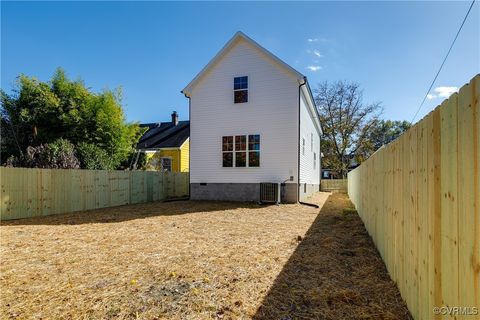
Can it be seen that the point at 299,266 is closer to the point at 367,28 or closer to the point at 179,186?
the point at 367,28

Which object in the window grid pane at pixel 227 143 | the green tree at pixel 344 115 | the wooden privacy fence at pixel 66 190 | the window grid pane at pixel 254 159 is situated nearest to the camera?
the wooden privacy fence at pixel 66 190

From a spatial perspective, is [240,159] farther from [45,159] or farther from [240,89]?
[45,159]

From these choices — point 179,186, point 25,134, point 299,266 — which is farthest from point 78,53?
point 299,266

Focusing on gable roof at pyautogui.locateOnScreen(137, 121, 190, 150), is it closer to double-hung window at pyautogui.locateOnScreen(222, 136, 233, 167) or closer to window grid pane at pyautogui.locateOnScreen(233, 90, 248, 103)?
double-hung window at pyautogui.locateOnScreen(222, 136, 233, 167)

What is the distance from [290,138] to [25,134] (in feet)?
47.7

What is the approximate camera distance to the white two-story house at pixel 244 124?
1334cm

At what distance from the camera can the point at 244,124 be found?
13.9m

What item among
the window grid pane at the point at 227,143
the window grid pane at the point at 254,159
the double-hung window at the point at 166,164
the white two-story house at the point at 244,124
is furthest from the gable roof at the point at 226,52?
the double-hung window at the point at 166,164

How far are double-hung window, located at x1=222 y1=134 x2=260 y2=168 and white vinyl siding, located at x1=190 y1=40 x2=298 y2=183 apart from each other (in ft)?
0.64

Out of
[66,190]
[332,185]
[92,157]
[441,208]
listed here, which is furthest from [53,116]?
[332,185]

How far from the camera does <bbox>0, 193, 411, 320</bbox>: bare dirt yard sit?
9.64ft

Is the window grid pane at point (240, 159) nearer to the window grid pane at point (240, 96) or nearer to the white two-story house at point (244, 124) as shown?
the white two-story house at point (244, 124)

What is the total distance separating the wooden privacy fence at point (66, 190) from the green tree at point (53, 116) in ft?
9.64

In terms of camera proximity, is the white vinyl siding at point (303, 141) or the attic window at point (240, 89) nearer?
the attic window at point (240, 89)
